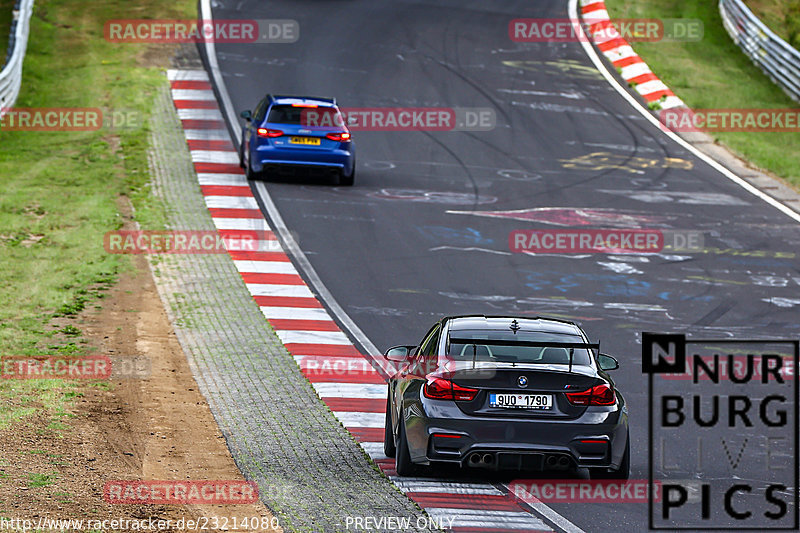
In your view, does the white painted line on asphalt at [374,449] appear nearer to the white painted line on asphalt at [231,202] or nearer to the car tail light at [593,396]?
the car tail light at [593,396]

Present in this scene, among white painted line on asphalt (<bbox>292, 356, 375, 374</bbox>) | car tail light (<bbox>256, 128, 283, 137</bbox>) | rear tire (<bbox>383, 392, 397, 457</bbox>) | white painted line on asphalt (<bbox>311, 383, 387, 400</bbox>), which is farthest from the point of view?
car tail light (<bbox>256, 128, 283, 137</bbox>)

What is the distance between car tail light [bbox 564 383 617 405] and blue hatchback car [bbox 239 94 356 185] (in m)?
15.4

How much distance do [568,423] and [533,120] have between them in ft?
70.0

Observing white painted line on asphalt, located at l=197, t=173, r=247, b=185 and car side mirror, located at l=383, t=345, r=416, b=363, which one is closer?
car side mirror, located at l=383, t=345, r=416, b=363


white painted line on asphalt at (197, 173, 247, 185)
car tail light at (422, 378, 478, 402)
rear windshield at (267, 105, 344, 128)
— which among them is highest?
rear windshield at (267, 105, 344, 128)

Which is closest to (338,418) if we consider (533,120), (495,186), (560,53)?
(495,186)

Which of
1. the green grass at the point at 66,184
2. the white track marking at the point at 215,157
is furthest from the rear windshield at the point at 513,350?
the white track marking at the point at 215,157

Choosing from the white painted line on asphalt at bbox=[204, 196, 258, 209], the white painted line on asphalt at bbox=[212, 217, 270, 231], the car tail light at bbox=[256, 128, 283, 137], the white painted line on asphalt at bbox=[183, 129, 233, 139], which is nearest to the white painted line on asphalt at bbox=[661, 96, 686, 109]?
the white painted line on asphalt at bbox=[183, 129, 233, 139]

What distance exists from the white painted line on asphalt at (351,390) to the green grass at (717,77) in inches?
603

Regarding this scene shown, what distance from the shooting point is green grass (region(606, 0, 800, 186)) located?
29000 millimetres

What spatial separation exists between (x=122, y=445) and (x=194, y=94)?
21719 mm

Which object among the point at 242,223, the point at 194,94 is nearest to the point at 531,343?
the point at 242,223

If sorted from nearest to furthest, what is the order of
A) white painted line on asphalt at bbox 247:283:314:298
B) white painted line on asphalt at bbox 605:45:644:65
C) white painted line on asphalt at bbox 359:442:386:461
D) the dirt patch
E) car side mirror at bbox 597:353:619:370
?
the dirt patch
car side mirror at bbox 597:353:619:370
white painted line on asphalt at bbox 359:442:386:461
white painted line on asphalt at bbox 247:283:314:298
white painted line on asphalt at bbox 605:45:644:65

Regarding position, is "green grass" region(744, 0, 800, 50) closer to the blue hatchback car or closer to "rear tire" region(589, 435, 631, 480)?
the blue hatchback car
